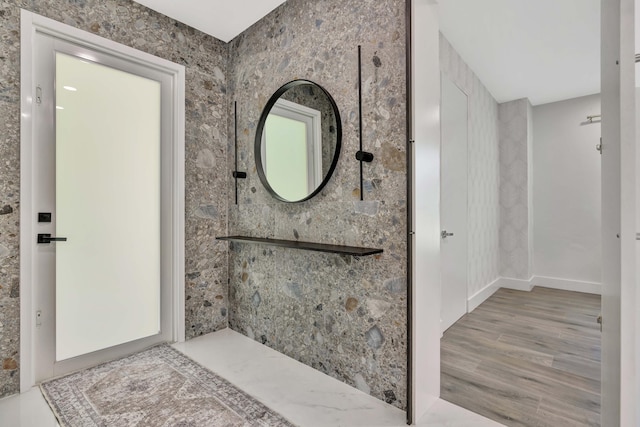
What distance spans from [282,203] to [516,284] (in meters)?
3.50

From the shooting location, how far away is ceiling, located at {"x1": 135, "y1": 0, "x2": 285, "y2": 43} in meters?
2.18

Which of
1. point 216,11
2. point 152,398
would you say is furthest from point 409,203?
point 216,11

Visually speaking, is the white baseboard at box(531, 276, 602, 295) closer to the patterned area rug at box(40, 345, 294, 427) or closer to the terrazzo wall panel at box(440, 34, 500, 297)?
the terrazzo wall panel at box(440, 34, 500, 297)

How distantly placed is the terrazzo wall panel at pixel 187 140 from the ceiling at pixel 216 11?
94mm

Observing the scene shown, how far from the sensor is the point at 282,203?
2.29 meters

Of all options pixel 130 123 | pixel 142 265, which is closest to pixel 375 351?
pixel 142 265

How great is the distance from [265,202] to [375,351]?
129 centimetres

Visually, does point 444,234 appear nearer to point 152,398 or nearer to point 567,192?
point 152,398

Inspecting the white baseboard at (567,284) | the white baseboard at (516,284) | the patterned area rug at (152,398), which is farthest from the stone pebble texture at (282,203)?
the white baseboard at (567,284)

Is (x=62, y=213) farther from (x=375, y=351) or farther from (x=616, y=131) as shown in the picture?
(x=616, y=131)

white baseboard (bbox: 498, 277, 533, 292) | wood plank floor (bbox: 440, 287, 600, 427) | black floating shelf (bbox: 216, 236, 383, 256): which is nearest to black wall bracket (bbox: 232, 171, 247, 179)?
black floating shelf (bbox: 216, 236, 383, 256)

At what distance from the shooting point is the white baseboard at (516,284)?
160 inches

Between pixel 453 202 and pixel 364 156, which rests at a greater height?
pixel 364 156

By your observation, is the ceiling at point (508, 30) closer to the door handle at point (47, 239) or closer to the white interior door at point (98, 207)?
the white interior door at point (98, 207)
